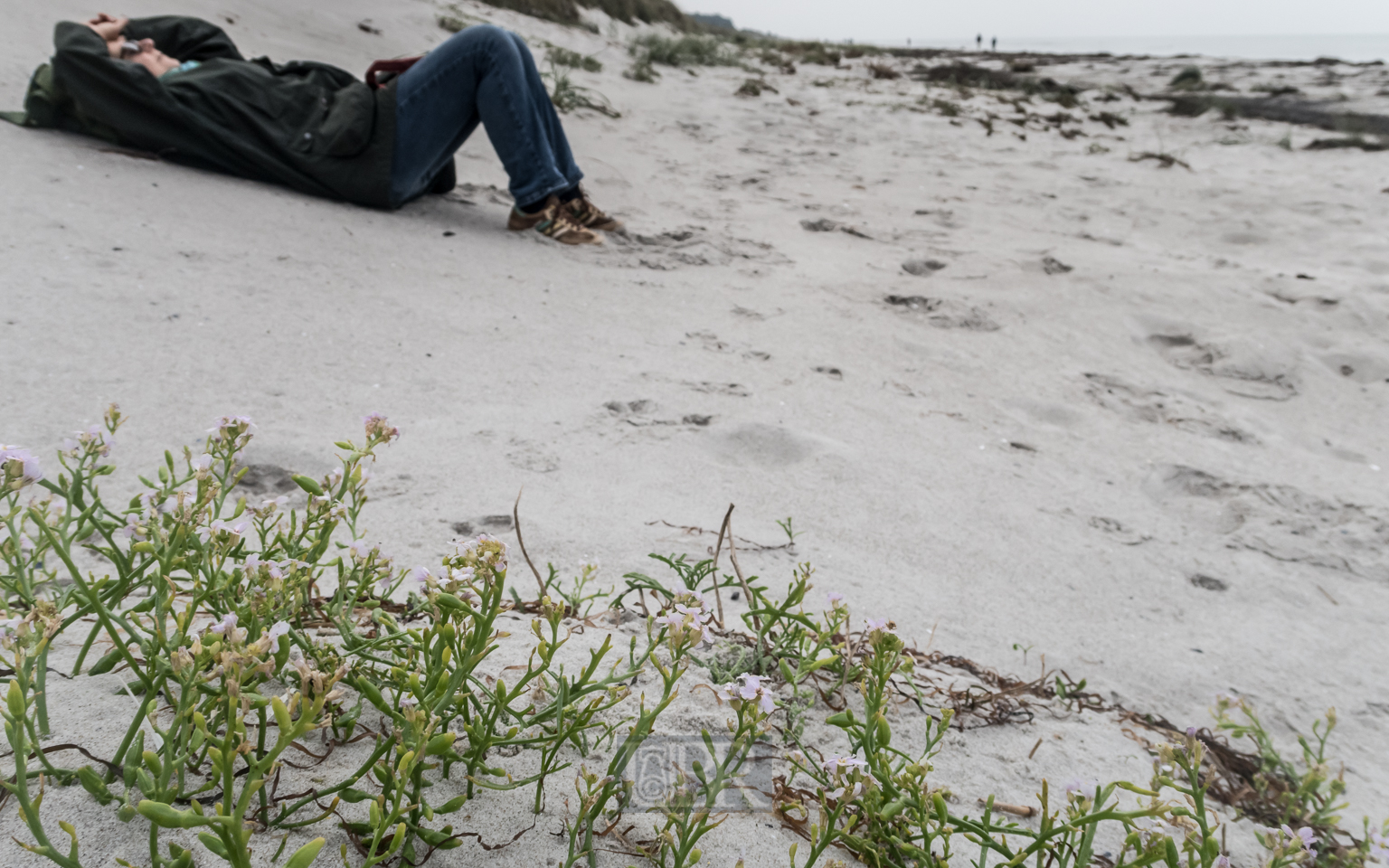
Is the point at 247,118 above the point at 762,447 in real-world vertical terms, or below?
above

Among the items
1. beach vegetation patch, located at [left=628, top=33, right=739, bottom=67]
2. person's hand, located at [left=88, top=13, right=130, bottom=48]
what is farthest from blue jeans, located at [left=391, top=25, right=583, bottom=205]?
beach vegetation patch, located at [left=628, top=33, right=739, bottom=67]

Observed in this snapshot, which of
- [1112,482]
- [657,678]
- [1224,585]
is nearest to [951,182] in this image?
[1112,482]

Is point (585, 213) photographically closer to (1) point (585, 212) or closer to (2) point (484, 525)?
(1) point (585, 212)

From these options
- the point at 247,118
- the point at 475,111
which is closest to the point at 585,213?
the point at 475,111

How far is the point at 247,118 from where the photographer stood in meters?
3.57

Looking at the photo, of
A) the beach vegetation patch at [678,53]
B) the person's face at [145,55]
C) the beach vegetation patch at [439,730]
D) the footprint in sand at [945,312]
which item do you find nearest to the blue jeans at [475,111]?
the person's face at [145,55]

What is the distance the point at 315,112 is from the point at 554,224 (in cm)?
116

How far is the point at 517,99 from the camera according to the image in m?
3.83

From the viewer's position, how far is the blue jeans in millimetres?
3736

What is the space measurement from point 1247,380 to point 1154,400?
A: 0.58 meters

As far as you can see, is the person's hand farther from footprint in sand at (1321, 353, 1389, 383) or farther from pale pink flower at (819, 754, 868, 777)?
footprint in sand at (1321, 353, 1389, 383)

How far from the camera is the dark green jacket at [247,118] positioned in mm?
3391

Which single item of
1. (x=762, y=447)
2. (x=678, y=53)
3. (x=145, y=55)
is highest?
(x=678, y=53)

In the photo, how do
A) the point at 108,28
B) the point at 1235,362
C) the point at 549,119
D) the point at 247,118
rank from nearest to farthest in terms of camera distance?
the point at 1235,362 < the point at 108,28 < the point at 247,118 < the point at 549,119
